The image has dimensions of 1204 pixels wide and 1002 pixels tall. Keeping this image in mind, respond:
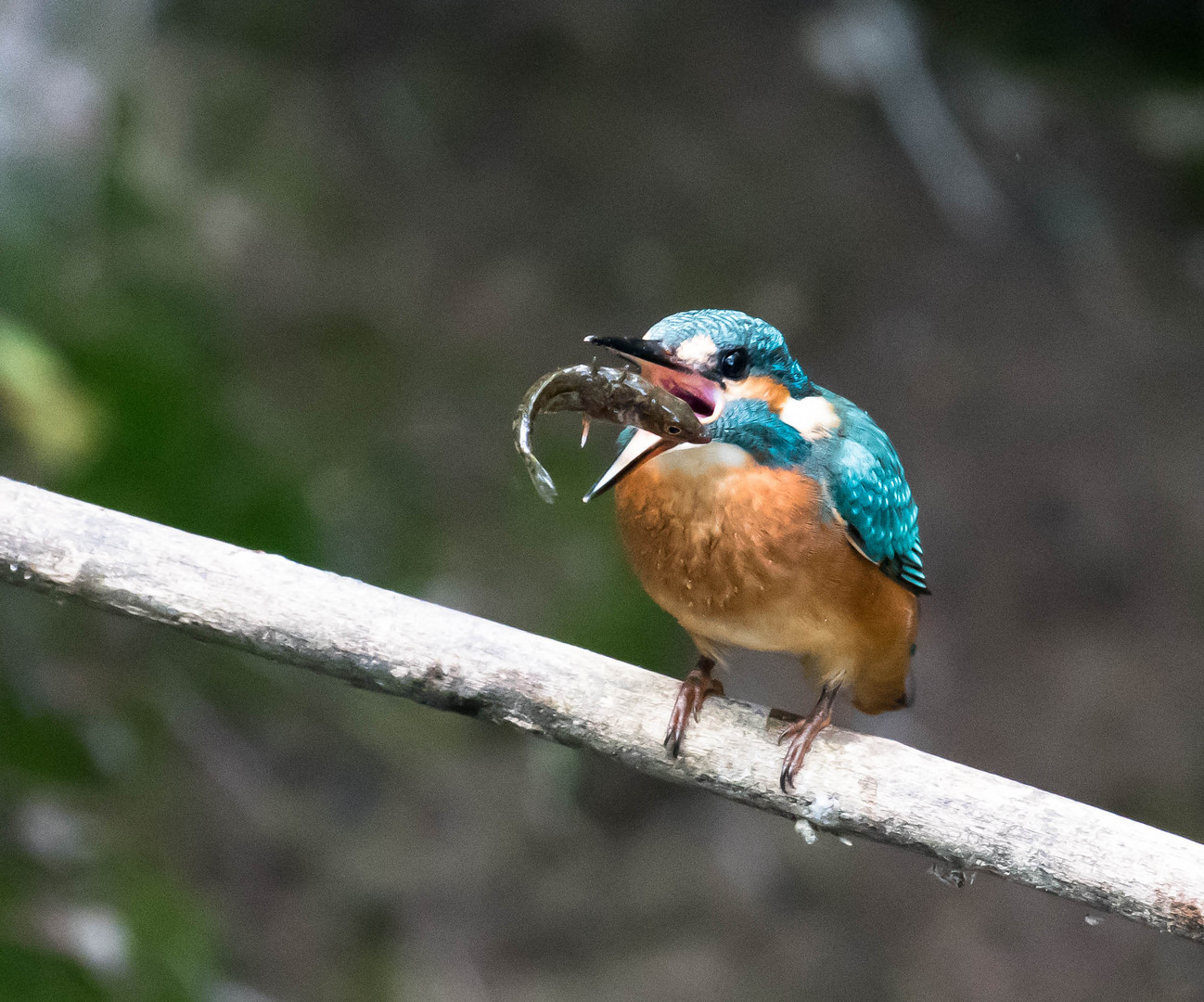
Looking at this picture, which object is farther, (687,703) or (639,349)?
(687,703)

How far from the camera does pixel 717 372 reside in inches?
56.2

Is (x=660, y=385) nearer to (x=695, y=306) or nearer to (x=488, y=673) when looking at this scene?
(x=488, y=673)

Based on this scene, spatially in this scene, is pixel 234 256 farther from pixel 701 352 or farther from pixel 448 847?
pixel 701 352

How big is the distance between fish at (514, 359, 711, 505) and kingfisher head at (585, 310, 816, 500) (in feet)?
0.13

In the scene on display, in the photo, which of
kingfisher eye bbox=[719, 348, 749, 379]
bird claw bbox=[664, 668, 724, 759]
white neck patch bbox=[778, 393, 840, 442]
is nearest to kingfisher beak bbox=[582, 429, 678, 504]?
kingfisher eye bbox=[719, 348, 749, 379]

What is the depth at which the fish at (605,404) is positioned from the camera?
1282 mm

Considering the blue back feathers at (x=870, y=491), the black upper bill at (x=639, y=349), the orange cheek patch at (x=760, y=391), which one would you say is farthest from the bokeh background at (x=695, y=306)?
the black upper bill at (x=639, y=349)

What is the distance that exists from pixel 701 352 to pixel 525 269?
2.46 meters

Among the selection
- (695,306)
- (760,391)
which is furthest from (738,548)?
(695,306)

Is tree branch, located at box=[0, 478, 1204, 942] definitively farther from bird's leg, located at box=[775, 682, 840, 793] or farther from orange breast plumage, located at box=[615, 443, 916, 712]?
orange breast plumage, located at box=[615, 443, 916, 712]

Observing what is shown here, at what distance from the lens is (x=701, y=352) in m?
1.41

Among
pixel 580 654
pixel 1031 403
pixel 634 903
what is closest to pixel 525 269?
pixel 1031 403

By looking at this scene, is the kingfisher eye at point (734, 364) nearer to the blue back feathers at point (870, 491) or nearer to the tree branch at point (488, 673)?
the blue back feathers at point (870, 491)

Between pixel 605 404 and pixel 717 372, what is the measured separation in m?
0.20
